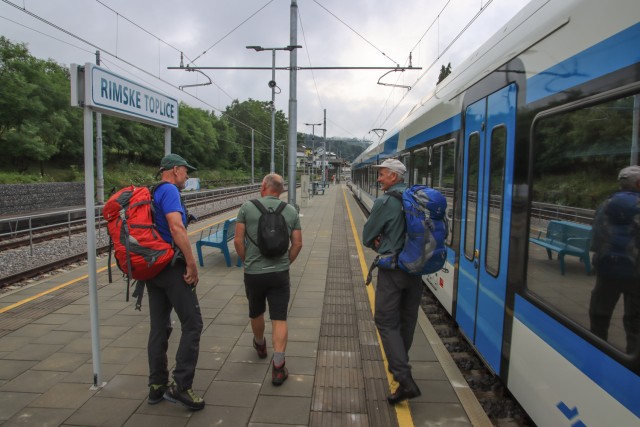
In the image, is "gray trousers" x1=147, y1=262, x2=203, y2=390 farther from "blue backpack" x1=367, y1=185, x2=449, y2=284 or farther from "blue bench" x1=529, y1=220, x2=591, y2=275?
"blue bench" x1=529, y1=220, x2=591, y2=275

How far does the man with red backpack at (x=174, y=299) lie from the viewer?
3105mm

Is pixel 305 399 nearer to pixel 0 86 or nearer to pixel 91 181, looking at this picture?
pixel 91 181

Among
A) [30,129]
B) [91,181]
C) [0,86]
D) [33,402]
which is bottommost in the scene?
[33,402]

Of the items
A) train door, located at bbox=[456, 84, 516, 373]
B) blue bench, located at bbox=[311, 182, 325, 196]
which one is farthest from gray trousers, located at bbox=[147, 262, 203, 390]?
blue bench, located at bbox=[311, 182, 325, 196]

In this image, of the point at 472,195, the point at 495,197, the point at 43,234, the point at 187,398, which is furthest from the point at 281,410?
the point at 43,234

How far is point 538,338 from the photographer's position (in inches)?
105

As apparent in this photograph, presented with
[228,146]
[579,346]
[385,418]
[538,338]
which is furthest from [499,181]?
[228,146]

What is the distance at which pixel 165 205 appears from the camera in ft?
10.2

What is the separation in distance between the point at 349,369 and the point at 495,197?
189 centimetres

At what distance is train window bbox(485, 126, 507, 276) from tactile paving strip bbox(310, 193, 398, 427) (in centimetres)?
131

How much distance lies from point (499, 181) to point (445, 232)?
0.58m

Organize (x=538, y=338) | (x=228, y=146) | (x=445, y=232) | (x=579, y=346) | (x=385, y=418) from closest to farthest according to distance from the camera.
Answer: (x=579, y=346)
(x=538, y=338)
(x=385, y=418)
(x=445, y=232)
(x=228, y=146)

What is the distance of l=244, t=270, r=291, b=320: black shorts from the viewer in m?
3.62

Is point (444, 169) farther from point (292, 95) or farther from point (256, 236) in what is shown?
point (292, 95)
